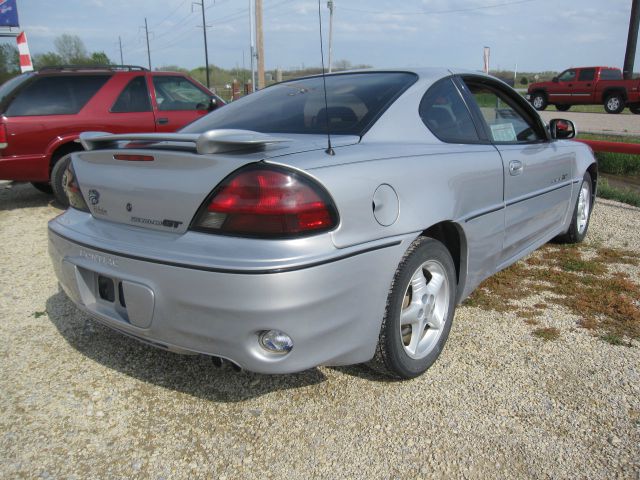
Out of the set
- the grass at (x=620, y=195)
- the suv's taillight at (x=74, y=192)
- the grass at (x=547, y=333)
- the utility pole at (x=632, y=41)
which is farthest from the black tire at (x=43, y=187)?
the utility pole at (x=632, y=41)

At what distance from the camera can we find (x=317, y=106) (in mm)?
2773

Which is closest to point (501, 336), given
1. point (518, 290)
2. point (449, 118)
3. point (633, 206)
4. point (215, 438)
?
point (518, 290)

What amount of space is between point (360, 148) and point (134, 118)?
520 cm

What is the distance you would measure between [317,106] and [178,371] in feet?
5.02

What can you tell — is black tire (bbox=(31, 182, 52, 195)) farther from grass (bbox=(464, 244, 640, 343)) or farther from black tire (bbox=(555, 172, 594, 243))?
black tire (bbox=(555, 172, 594, 243))

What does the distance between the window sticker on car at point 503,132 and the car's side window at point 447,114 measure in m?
0.28

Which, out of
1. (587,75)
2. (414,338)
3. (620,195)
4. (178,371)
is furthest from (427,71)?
(587,75)

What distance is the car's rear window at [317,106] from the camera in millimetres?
2561

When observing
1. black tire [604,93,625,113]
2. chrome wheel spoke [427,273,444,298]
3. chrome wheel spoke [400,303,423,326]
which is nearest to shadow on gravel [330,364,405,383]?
chrome wheel spoke [400,303,423,326]

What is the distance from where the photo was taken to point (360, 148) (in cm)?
222

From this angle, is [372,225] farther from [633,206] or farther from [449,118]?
[633,206]

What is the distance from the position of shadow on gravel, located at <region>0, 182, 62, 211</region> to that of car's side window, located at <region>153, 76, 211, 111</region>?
6.31 feet

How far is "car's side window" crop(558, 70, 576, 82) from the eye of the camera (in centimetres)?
2236

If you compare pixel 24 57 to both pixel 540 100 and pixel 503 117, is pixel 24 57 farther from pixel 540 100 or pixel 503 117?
pixel 540 100
